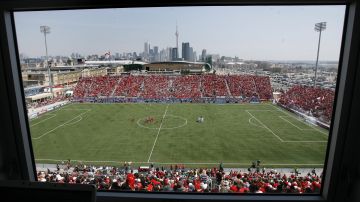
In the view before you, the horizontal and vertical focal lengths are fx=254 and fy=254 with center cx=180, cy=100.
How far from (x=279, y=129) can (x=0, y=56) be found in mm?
9474

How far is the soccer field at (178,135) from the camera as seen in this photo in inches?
271

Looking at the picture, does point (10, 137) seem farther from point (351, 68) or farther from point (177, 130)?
point (177, 130)

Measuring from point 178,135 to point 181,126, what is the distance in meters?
0.94

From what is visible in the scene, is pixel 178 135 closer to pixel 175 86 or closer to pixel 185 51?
pixel 185 51

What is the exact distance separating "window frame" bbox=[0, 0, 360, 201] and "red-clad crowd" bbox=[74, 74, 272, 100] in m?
13.1

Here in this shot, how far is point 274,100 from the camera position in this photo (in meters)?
13.4

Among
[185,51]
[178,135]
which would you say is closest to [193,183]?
[185,51]

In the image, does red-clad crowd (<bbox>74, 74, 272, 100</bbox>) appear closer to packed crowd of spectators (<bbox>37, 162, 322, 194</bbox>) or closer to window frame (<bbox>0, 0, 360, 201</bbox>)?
packed crowd of spectators (<bbox>37, 162, 322, 194</bbox>)

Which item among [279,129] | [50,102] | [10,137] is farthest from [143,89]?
[10,137]

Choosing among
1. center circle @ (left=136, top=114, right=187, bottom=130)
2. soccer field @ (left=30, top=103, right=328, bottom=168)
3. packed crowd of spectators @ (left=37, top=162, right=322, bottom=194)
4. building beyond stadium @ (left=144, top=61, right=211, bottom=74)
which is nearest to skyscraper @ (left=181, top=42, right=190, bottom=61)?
packed crowd of spectators @ (left=37, top=162, right=322, bottom=194)

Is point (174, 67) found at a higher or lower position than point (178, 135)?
higher

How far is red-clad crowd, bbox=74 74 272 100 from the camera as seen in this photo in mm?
14539

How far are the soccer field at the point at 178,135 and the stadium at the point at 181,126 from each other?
1.2 inches

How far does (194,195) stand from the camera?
1.16 meters
